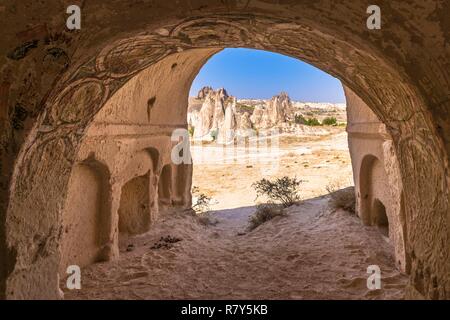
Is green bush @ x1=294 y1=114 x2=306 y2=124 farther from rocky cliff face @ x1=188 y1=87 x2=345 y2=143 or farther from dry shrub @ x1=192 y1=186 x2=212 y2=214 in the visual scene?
dry shrub @ x1=192 y1=186 x2=212 y2=214

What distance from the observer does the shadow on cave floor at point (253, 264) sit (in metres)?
4.69

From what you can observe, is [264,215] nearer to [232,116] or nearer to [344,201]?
[344,201]

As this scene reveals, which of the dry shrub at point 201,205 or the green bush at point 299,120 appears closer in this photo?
the dry shrub at point 201,205

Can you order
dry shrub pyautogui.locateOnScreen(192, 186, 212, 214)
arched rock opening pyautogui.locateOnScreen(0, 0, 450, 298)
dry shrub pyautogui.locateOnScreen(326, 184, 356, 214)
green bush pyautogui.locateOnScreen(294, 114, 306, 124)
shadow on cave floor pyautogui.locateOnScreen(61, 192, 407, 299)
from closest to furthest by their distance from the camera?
arched rock opening pyautogui.locateOnScreen(0, 0, 450, 298), shadow on cave floor pyautogui.locateOnScreen(61, 192, 407, 299), dry shrub pyautogui.locateOnScreen(326, 184, 356, 214), dry shrub pyautogui.locateOnScreen(192, 186, 212, 214), green bush pyautogui.locateOnScreen(294, 114, 306, 124)

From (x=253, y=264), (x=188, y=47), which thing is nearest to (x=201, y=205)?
(x=253, y=264)

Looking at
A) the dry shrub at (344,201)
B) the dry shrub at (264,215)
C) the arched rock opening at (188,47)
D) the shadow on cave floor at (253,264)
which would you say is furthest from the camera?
the dry shrub at (264,215)

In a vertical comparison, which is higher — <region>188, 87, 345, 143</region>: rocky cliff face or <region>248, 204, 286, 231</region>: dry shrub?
<region>188, 87, 345, 143</region>: rocky cliff face

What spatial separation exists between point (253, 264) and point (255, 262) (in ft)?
0.40

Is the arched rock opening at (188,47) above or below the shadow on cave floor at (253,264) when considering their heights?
above

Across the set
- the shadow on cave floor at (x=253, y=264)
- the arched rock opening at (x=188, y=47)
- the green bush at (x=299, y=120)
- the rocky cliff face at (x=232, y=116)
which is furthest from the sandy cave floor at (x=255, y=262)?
the green bush at (x=299, y=120)

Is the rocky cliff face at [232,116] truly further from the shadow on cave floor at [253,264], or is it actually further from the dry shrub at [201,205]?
the shadow on cave floor at [253,264]

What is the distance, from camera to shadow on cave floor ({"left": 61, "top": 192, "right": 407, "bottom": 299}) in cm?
469

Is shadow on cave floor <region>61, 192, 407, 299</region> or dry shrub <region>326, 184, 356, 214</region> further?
dry shrub <region>326, 184, 356, 214</region>

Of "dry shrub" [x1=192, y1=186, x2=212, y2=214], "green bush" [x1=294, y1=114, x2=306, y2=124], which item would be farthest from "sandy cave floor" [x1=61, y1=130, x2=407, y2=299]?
"green bush" [x1=294, y1=114, x2=306, y2=124]
